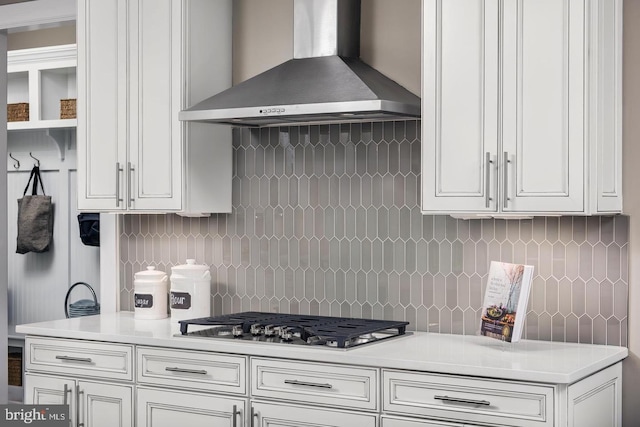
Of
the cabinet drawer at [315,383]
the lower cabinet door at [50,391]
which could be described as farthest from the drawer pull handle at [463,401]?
the lower cabinet door at [50,391]

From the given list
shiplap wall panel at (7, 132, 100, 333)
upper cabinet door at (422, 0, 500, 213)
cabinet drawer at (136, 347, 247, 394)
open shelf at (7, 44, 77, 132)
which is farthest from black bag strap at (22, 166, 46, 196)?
upper cabinet door at (422, 0, 500, 213)

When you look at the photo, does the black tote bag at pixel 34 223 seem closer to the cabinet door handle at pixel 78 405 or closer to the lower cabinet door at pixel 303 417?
the cabinet door handle at pixel 78 405

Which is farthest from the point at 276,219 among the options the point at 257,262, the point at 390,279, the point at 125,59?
the point at 125,59

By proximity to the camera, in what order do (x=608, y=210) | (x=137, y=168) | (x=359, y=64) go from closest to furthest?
(x=608, y=210)
(x=359, y=64)
(x=137, y=168)

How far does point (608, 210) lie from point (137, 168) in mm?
1944

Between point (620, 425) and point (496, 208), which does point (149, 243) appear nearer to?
point (496, 208)

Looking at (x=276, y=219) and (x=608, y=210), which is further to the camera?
(x=276, y=219)

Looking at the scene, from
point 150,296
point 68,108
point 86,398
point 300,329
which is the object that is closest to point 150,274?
point 150,296

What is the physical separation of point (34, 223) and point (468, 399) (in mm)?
3712

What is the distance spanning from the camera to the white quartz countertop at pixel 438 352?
2.72 m

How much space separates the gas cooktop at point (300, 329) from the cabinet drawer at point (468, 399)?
27 centimetres

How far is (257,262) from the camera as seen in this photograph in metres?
3.91

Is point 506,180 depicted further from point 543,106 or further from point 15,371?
point 15,371

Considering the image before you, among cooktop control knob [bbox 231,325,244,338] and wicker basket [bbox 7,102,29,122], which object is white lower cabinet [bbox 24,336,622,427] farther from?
wicker basket [bbox 7,102,29,122]
